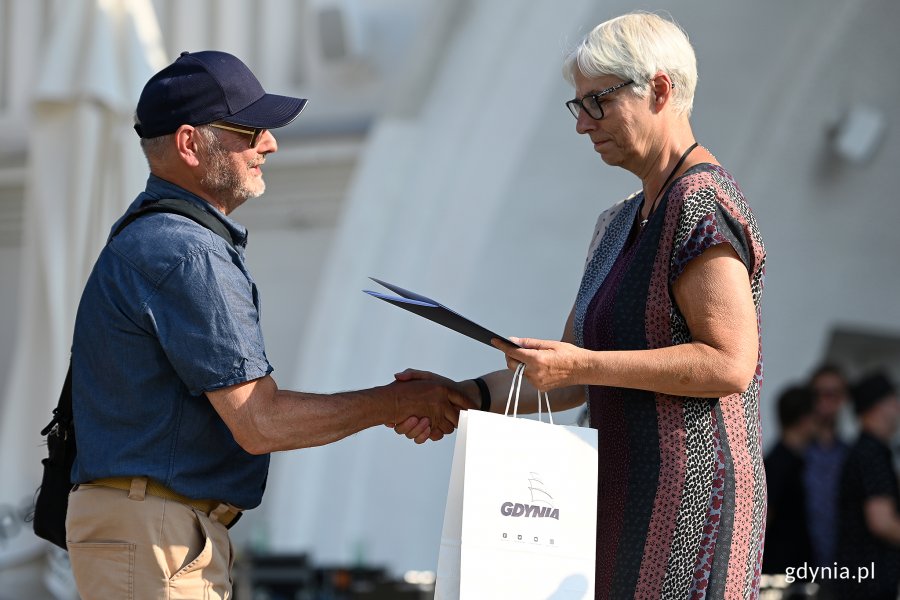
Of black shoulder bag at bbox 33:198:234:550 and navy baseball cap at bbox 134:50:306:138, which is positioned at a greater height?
navy baseball cap at bbox 134:50:306:138

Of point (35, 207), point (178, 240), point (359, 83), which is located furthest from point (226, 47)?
point (178, 240)

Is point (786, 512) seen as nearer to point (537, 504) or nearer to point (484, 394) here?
point (484, 394)

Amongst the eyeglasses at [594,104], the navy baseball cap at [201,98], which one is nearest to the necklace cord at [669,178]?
the eyeglasses at [594,104]

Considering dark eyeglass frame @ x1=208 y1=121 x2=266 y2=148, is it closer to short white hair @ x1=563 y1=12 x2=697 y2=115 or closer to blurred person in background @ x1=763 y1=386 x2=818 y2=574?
short white hair @ x1=563 y1=12 x2=697 y2=115

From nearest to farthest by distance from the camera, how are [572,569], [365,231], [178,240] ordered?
[572,569], [178,240], [365,231]

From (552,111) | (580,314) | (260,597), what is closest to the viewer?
(580,314)

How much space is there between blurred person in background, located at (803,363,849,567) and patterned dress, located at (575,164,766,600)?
134 inches

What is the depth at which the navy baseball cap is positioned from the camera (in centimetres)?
265

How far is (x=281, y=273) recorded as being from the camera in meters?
8.07

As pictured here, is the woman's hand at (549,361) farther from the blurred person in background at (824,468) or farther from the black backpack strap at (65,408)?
the blurred person in background at (824,468)

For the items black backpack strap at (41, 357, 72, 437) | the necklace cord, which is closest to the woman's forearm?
the necklace cord

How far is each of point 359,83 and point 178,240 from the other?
5.50 m

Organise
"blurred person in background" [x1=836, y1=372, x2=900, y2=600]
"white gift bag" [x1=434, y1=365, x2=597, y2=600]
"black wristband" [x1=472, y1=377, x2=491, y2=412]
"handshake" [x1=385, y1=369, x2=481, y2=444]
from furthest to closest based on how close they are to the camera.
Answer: "blurred person in background" [x1=836, y1=372, x2=900, y2=600]
"black wristband" [x1=472, y1=377, x2=491, y2=412]
"handshake" [x1=385, y1=369, x2=481, y2=444]
"white gift bag" [x1=434, y1=365, x2=597, y2=600]

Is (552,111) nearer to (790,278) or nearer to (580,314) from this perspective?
(790,278)
